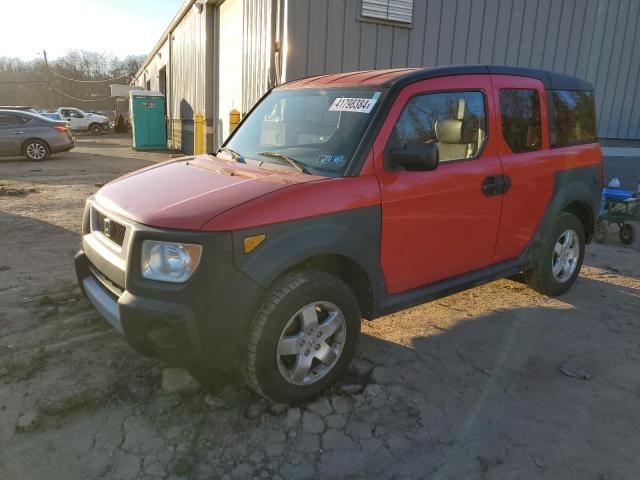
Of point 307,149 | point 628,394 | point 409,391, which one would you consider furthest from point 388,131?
point 628,394

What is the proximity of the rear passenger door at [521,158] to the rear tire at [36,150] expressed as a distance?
14.8 meters

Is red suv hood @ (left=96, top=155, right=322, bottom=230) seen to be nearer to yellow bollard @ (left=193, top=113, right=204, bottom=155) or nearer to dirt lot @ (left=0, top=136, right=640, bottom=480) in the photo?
dirt lot @ (left=0, top=136, right=640, bottom=480)

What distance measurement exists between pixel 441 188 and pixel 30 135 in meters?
14.9

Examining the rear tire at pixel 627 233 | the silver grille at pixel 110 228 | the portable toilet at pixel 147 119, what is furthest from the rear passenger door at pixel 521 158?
the portable toilet at pixel 147 119

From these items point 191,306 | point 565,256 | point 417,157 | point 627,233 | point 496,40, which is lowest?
point 627,233

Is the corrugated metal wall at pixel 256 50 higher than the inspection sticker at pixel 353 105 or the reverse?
higher

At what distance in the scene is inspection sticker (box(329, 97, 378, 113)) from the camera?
10.4 ft

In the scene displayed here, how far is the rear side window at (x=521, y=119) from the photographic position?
3.82m

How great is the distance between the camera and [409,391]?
122 inches

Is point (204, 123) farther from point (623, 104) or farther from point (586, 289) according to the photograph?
point (586, 289)

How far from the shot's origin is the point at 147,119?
65.3 ft

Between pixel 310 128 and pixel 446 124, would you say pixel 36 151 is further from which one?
pixel 446 124

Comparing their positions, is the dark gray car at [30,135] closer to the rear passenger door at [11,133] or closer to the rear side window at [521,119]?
the rear passenger door at [11,133]

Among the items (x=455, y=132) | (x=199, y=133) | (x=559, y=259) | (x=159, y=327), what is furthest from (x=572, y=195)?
(x=199, y=133)
